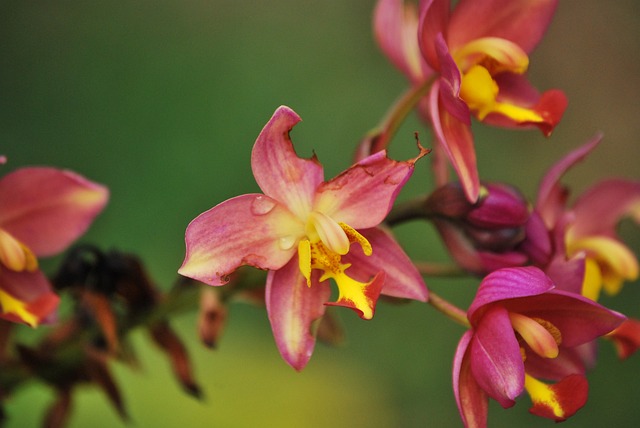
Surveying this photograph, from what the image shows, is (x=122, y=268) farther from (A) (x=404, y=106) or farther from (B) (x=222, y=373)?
(B) (x=222, y=373)

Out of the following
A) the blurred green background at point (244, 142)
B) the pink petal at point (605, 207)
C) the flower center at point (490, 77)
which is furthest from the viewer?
the blurred green background at point (244, 142)

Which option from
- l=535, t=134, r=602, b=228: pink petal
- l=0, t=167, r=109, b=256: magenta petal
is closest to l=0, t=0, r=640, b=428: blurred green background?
l=0, t=167, r=109, b=256: magenta petal

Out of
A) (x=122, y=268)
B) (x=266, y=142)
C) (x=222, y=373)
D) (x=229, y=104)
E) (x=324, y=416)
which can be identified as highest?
(x=266, y=142)

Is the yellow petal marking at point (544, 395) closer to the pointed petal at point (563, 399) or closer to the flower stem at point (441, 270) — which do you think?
the pointed petal at point (563, 399)

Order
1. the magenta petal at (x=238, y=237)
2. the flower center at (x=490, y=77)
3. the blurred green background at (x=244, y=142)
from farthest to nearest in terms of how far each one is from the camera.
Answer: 1. the blurred green background at (x=244, y=142)
2. the flower center at (x=490, y=77)
3. the magenta petal at (x=238, y=237)

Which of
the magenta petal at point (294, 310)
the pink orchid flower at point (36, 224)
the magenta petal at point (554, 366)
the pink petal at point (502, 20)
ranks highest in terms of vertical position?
the pink petal at point (502, 20)

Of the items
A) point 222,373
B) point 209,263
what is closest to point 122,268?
point 209,263

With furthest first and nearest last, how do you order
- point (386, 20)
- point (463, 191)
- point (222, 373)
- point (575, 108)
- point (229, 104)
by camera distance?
1. point (575, 108)
2. point (229, 104)
3. point (222, 373)
4. point (386, 20)
5. point (463, 191)

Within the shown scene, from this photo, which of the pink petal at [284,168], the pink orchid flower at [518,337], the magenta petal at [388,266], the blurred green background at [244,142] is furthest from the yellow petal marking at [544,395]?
the blurred green background at [244,142]
